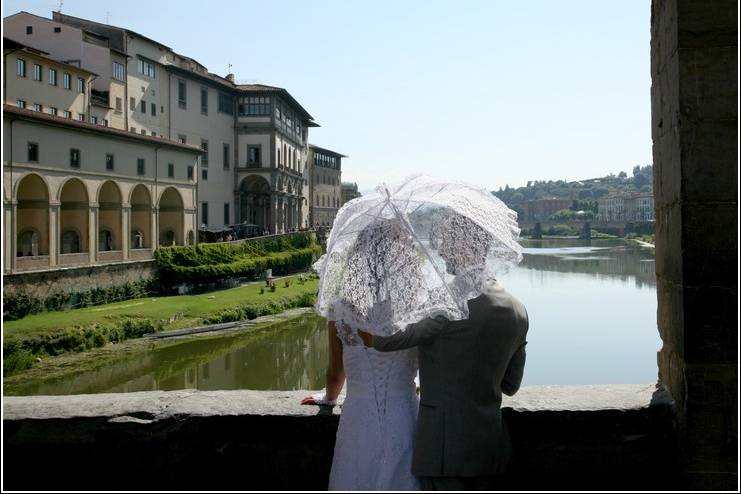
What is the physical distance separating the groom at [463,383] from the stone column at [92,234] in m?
27.2

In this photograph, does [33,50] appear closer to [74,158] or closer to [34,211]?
[74,158]

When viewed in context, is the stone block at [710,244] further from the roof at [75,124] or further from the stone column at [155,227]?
the stone column at [155,227]

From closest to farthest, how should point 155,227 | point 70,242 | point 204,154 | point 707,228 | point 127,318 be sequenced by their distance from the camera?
point 707,228 < point 127,318 < point 70,242 < point 155,227 < point 204,154

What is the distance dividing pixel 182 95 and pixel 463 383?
44.5m

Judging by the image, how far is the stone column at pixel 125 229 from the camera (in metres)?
29.3

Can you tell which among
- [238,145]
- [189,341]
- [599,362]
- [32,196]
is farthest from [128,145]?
[599,362]

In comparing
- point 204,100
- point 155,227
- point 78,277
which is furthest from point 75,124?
point 204,100

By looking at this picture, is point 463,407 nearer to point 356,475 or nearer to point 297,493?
point 356,475

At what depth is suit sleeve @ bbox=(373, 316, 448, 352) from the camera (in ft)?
6.43

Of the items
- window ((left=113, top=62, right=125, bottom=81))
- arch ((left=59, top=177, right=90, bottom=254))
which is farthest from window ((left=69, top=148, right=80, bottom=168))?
window ((left=113, top=62, right=125, bottom=81))

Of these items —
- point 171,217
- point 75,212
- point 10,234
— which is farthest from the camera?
point 171,217

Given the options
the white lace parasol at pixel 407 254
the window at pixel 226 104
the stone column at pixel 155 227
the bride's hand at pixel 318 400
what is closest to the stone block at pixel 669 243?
the white lace parasol at pixel 407 254

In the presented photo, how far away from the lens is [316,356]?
76.4ft

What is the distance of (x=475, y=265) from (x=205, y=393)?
139cm
